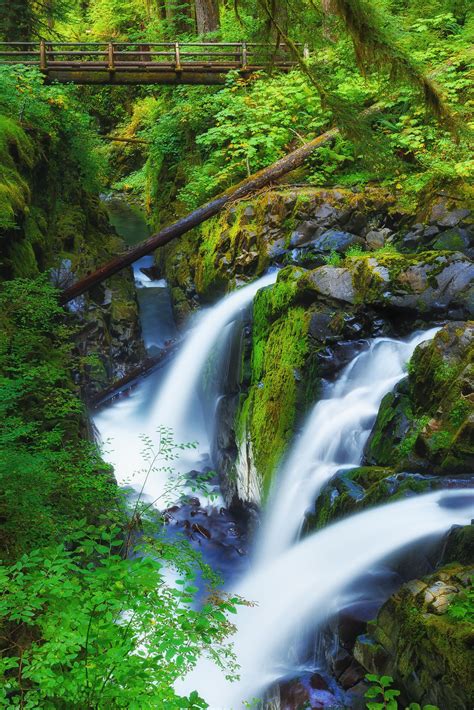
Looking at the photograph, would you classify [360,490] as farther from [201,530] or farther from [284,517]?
[201,530]

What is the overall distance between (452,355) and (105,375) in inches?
283

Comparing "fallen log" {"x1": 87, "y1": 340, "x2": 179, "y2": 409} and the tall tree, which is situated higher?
the tall tree

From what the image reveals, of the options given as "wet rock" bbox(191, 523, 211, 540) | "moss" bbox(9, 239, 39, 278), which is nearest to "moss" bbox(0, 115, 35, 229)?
"moss" bbox(9, 239, 39, 278)

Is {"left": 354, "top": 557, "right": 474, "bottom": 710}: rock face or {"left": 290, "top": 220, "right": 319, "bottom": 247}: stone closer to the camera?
{"left": 354, "top": 557, "right": 474, "bottom": 710}: rock face

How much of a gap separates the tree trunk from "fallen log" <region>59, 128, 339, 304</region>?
8.66m

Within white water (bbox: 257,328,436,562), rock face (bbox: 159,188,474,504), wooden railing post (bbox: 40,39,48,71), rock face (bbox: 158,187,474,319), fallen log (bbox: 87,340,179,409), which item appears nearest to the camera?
white water (bbox: 257,328,436,562)

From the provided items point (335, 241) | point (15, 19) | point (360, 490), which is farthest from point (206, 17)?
point (360, 490)

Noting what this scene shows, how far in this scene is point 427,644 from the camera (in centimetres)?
348

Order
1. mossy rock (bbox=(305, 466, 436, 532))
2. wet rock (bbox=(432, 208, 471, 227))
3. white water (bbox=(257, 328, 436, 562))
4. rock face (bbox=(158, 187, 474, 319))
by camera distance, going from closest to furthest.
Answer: mossy rock (bbox=(305, 466, 436, 532)) → white water (bbox=(257, 328, 436, 562)) → wet rock (bbox=(432, 208, 471, 227)) → rock face (bbox=(158, 187, 474, 319))

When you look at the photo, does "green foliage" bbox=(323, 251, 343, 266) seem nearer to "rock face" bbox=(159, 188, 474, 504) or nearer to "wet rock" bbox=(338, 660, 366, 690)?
"rock face" bbox=(159, 188, 474, 504)

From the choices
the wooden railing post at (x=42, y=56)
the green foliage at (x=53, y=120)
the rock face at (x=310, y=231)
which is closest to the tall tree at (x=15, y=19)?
the wooden railing post at (x=42, y=56)

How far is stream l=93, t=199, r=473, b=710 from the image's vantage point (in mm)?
4812

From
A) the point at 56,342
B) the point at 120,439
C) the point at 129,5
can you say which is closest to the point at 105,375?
the point at 120,439

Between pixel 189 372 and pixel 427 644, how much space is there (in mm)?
7536
